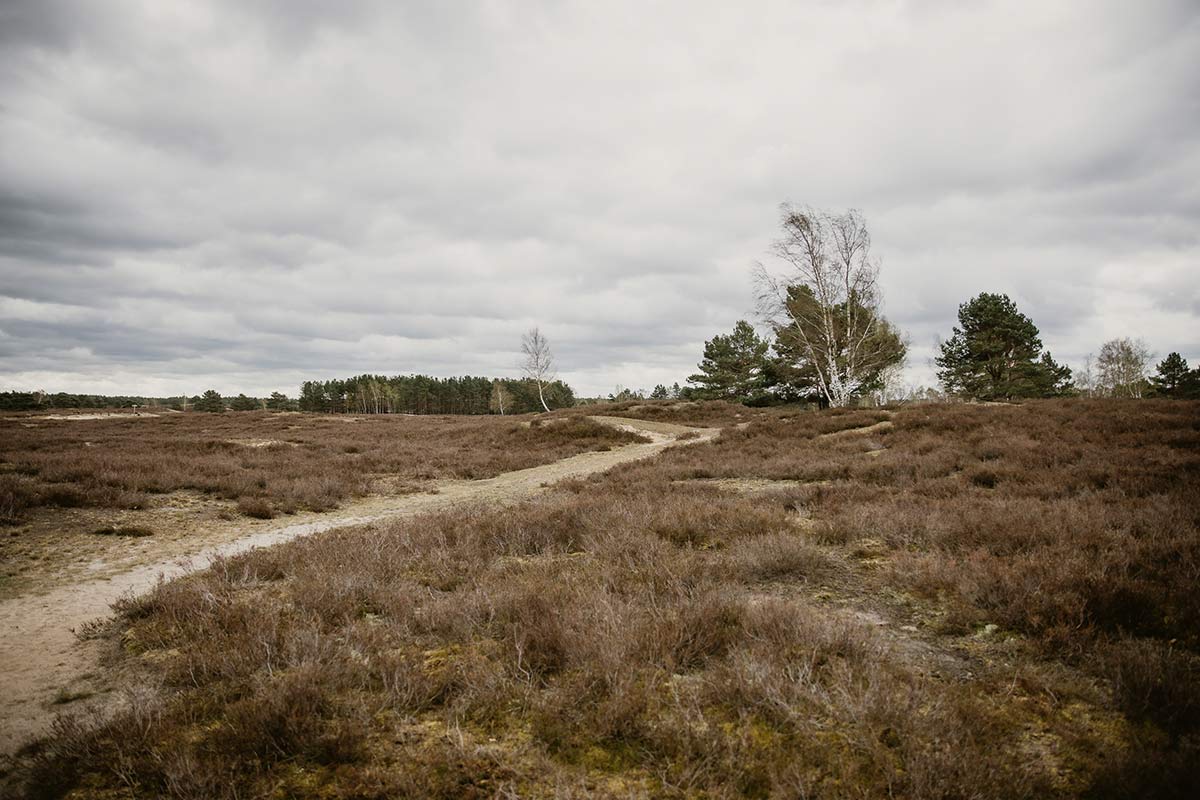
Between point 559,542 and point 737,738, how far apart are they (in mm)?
4553

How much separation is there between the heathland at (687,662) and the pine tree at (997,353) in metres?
34.1

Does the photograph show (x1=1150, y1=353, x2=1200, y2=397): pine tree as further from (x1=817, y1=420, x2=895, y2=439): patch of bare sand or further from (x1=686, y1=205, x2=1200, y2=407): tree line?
(x1=817, y1=420, x2=895, y2=439): patch of bare sand

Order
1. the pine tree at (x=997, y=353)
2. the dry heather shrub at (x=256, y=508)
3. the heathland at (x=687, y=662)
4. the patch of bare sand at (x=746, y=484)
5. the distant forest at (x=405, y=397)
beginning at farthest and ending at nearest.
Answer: the distant forest at (x=405, y=397) → the pine tree at (x=997, y=353) → the dry heather shrub at (x=256, y=508) → the patch of bare sand at (x=746, y=484) → the heathland at (x=687, y=662)

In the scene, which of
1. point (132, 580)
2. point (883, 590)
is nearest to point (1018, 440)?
point (883, 590)

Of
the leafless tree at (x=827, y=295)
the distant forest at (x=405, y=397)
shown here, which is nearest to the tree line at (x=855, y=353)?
the leafless tree at (x=827, y=295)

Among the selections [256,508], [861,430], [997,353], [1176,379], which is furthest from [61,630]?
[1176,379]

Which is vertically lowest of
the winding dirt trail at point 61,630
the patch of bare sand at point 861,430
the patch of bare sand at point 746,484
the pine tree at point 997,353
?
the winding dirt trail at point 61,630

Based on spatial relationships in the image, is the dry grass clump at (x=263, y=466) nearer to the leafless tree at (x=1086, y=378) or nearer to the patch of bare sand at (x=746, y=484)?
the patch of bare sand at (x=746, y=484)

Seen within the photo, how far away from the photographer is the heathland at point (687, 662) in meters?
2.50

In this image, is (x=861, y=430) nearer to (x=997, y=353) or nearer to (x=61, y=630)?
(x=61, y=630)

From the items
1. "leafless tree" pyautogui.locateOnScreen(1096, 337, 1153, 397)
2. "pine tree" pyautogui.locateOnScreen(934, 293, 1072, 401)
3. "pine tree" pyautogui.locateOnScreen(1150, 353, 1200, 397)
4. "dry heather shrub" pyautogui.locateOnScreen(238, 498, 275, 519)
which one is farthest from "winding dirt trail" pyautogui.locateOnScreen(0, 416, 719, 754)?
"leafless tree" pyautogui.locateOnScreen(1096, 337, 1153, 397)

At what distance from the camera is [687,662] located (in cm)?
346

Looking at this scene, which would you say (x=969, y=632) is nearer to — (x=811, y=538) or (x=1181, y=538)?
(x=811, y=538)

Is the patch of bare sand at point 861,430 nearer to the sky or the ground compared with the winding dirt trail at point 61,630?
nearer to the sky
